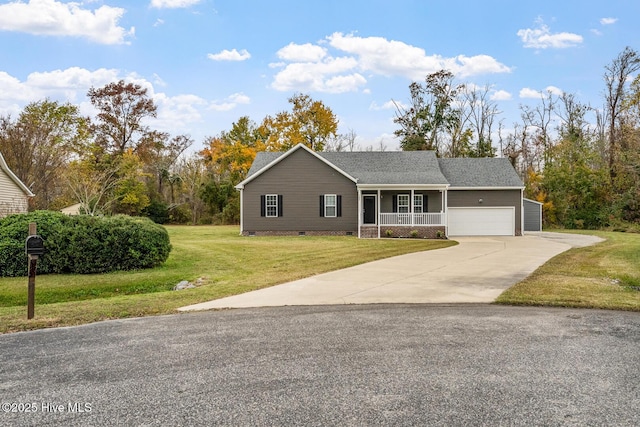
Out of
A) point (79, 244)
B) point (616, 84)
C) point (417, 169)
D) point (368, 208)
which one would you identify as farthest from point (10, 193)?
point (616, 84)

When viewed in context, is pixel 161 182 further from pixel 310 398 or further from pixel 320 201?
pixel 310 398

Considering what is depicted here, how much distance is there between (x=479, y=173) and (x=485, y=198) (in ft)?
5.89

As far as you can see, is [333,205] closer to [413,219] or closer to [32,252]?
[413,219]

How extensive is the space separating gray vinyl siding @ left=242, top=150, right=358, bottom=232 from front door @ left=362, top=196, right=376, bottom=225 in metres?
0.64

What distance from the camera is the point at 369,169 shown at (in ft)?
86.7

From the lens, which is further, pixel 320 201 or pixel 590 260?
pixel 320 201

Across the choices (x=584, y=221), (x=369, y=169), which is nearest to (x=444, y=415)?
(x=369, y=169)

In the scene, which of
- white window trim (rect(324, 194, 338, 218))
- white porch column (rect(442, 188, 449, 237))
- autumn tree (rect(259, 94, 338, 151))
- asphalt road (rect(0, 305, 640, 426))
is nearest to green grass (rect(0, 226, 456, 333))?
asphalt road (rect(0, 305, 640, 426))

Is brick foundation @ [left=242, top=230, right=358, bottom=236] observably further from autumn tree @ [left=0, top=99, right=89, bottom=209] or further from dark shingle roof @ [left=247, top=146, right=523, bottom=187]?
autumn tree @ [left=0, top=99, right=89, bottom=209]

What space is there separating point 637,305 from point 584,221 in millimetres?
28952

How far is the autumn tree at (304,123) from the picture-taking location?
131 feet

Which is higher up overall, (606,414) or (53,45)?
(53,45)

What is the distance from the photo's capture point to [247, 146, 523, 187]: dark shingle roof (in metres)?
25.1

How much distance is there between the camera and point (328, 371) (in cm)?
408
